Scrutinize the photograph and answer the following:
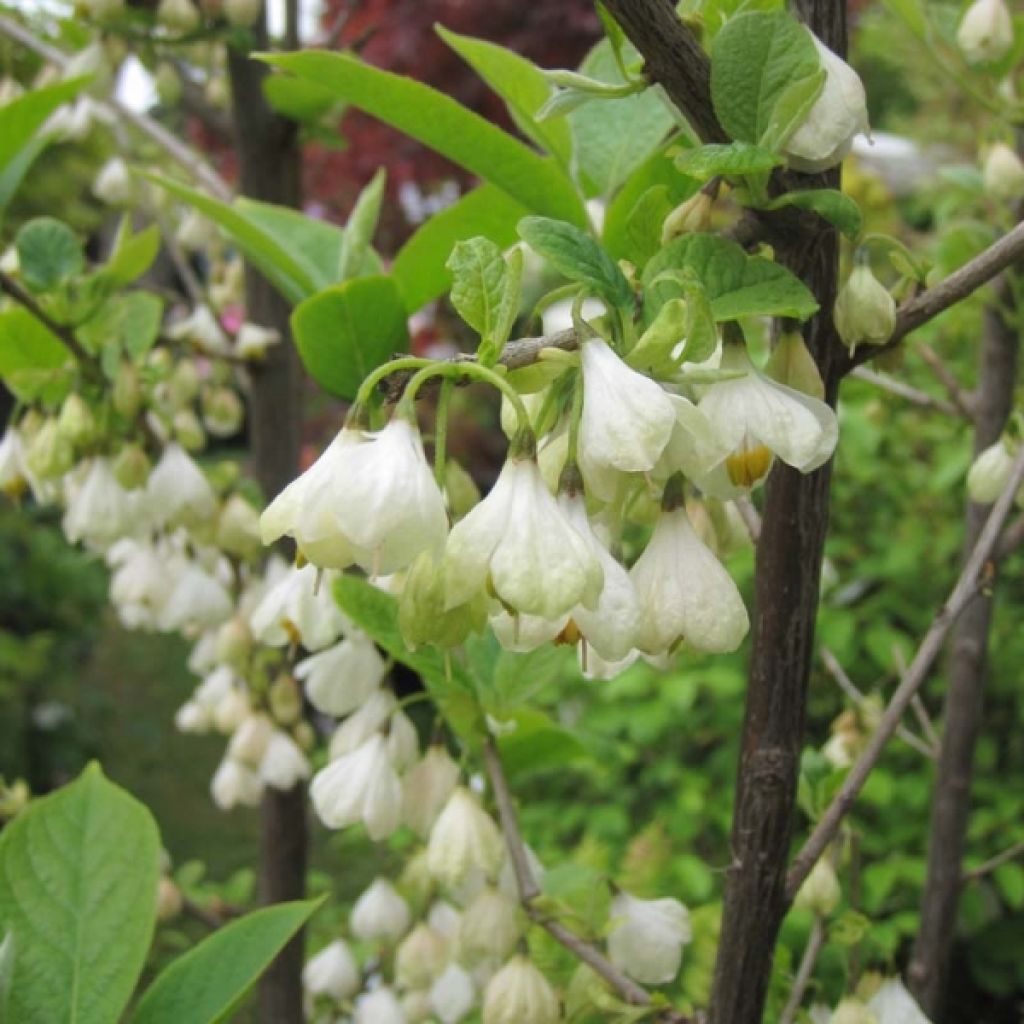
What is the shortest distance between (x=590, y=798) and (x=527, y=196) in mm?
2459

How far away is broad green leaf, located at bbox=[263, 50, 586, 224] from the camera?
0.74 metres

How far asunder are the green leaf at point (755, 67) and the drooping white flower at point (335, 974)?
48.0 inches

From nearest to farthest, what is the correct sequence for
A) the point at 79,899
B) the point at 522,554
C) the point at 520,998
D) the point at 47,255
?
1. the point at 522,554
2. the point at 79,899
3. the point at 520,998
4. the point at 47,255

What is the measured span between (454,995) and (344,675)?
15.6 inches

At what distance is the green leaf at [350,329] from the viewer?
81 centimetres

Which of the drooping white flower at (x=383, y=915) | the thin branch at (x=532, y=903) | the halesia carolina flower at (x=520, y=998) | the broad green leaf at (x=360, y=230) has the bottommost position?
the drooping white flower at (x=383, y=915)

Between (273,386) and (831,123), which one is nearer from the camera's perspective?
(831,123)

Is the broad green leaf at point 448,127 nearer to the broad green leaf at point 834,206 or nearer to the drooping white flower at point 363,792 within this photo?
the broad green leaf at point 834,206

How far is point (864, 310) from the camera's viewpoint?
613mm

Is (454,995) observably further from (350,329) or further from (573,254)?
(573,254)

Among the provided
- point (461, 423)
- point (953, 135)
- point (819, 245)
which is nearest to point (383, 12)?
point (461, 423)

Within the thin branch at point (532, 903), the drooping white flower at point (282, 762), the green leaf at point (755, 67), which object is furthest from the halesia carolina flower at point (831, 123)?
the drooping white flower at point (282, 762)

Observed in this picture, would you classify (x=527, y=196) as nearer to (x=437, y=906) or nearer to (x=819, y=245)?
(x=819, y=245)

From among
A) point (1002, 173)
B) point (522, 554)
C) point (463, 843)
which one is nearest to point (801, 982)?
point (463, 843)
